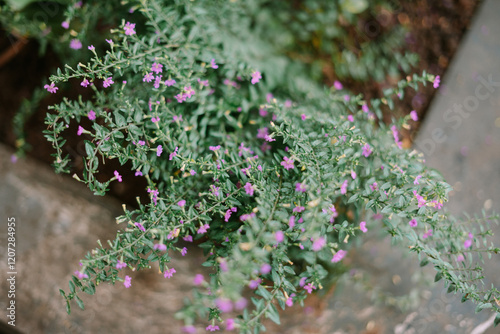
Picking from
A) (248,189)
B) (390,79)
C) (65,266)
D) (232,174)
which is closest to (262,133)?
(232,174)

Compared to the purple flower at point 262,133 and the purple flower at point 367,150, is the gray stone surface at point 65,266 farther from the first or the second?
the purple flower at point 367,150

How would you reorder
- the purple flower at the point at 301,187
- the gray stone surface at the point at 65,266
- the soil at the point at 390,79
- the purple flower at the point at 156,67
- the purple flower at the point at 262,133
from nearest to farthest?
1. the purple flower at the point at 301,187
2. the purple flower at the point at 156,67
3. the purple flower at the point at 262,133
4. the gray stone surface at the point at 65,266
5. the soil at the point at 390,79

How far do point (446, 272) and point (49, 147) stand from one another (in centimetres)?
198

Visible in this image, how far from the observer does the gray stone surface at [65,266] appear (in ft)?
5.47

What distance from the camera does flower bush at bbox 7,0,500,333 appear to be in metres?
1.01

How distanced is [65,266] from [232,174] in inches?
40.9

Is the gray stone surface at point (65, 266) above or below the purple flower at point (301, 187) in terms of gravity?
below

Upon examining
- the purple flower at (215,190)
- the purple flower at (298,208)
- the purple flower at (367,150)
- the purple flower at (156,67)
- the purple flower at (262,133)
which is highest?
the purple flower at (156,67)

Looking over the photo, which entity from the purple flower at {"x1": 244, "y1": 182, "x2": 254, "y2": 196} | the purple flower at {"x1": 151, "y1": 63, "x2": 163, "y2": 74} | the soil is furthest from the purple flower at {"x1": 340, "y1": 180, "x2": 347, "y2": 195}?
the soil

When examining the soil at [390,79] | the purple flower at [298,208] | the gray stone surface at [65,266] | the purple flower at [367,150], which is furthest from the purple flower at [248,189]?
the soil at [390,79]

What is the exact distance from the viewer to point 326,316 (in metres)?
1.85

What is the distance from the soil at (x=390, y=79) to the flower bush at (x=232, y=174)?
0.72 m

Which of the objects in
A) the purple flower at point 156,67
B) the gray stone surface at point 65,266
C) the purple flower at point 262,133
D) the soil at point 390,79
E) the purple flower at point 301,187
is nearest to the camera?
the purple flower at point 301,187

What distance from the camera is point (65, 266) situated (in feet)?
5.75
